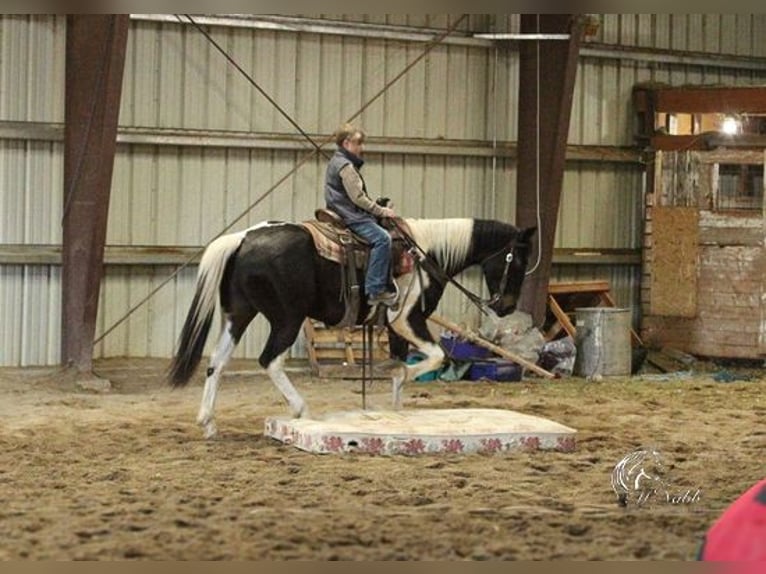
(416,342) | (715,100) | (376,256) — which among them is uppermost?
(715,100)

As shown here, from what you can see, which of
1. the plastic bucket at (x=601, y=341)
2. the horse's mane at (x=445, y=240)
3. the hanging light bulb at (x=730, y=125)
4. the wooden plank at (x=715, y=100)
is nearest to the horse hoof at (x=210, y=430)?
the horse's mane at (x=445, y=240)

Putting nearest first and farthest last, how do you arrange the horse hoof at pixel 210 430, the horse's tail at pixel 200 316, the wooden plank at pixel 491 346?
the horse's tail at pixel 200 316 < the horse hoof at pixel 210 430 < the wooden plank at pixel 491 346

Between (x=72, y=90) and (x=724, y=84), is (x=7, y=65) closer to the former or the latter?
(x=72, y=90)

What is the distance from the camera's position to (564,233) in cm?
1762

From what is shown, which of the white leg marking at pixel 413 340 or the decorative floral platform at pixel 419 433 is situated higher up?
the white leg marking at pixel 413 340

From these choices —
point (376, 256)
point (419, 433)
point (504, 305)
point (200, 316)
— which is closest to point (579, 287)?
point (504, 305)

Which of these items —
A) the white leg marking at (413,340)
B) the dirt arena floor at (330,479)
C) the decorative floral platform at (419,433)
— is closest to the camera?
the dirt arena floor at (330,479)

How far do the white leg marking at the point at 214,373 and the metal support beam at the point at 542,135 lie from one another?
6150 mm

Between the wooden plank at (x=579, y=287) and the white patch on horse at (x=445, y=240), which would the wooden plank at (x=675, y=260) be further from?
the white patch on horse at (x=445, y=240)

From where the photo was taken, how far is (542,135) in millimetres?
16172

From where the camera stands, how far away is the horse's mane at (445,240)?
10.9m

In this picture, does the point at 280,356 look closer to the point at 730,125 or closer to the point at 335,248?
the point at 335,248

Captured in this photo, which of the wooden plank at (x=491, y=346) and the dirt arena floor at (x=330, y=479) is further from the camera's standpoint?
the wooden plank at (x=491, y=346)

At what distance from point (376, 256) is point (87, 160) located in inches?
159
